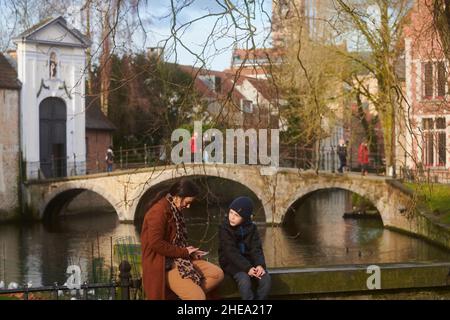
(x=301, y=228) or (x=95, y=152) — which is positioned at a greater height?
(x=95, y=152)

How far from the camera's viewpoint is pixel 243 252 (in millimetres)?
5578

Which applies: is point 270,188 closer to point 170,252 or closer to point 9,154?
point 9,154

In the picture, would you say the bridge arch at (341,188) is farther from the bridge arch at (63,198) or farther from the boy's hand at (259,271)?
the boy's hand at (259,271)

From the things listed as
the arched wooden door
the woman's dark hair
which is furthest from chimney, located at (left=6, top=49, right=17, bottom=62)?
the woman's dark hair

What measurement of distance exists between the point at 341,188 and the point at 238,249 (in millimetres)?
19269

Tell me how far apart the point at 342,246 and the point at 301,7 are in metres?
12.7

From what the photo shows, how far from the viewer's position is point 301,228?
2388 cm

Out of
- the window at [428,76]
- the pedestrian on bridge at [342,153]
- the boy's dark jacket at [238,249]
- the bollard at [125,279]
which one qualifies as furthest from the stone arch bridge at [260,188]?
the bollard at [125,279]

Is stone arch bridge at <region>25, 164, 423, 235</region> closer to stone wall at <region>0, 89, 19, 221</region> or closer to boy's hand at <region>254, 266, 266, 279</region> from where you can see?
stone wall at <region>0, 89, 19, 221</region>

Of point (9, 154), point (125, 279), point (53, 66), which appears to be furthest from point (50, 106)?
point (125, 279)

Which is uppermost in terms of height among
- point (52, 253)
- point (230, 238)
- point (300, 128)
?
point (300, 128)

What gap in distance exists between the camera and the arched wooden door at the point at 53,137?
2847cm

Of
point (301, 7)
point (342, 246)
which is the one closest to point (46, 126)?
point (342, 246)

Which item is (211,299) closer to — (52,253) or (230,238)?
(230,238)
